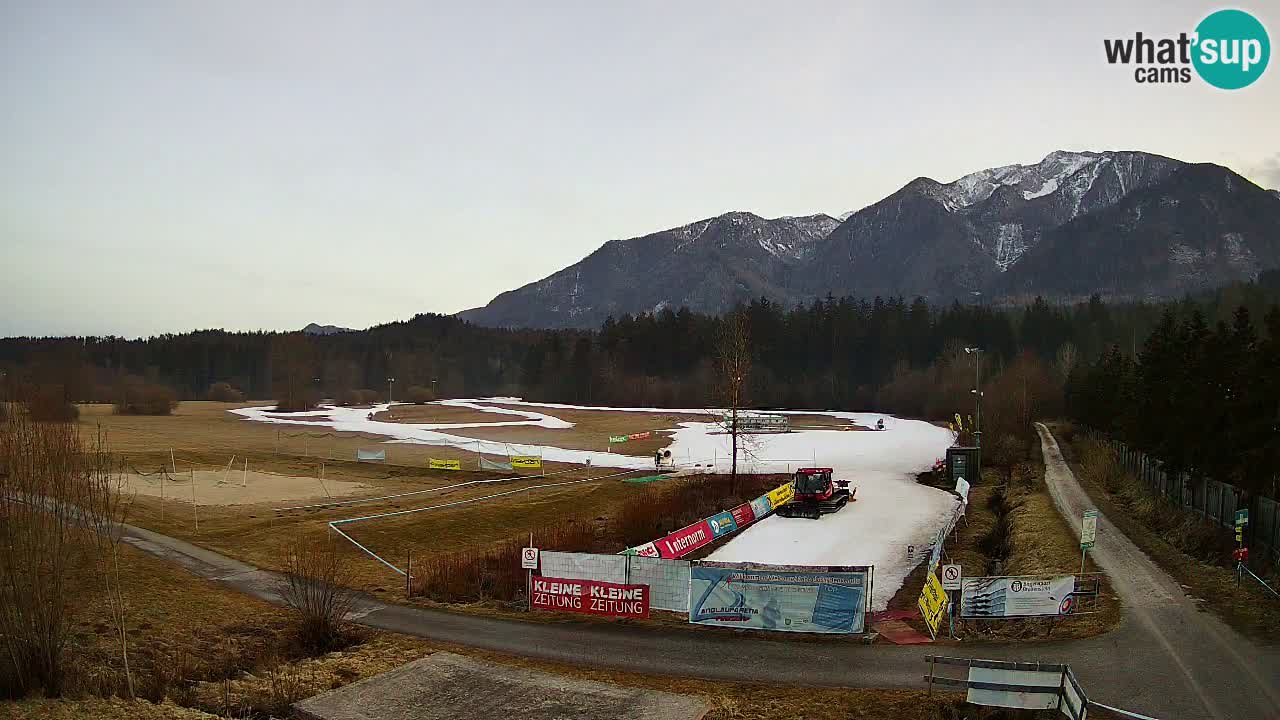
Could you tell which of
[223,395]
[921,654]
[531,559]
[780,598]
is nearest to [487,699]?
[531,559]

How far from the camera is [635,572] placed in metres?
20.2

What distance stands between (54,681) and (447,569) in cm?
1224

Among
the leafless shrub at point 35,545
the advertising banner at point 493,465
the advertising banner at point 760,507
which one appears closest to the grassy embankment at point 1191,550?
the advertising banner at point 760,507

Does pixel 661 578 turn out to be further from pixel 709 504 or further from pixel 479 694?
pixel 709 504

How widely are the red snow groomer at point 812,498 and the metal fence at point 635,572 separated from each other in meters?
19.5

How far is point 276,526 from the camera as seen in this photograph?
3419 centimetres

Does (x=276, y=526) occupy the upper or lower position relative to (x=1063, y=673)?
lower

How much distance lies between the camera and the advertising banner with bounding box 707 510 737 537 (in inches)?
1254

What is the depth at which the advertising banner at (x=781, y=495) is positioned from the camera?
3997 centimetres

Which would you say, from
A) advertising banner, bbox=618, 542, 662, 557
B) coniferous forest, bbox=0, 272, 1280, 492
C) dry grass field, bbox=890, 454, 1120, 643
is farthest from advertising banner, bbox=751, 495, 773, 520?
coniferous forest, bbox=0, 272, 1280, 492

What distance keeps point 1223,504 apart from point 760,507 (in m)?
18.8

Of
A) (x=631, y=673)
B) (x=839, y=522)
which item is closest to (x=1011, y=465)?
(x=839, y=522)

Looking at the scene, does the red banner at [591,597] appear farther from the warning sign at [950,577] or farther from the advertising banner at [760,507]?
the advertising banner at [760,507]

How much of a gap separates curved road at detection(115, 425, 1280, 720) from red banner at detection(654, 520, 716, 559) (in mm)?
7525
